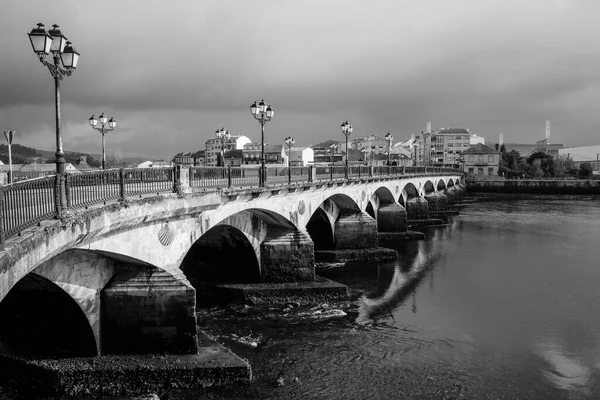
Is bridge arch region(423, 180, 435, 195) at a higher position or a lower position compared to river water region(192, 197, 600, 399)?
higher

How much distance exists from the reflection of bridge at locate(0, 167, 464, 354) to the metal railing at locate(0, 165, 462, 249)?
25 mm

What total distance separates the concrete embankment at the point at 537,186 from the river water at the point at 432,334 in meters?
58.5

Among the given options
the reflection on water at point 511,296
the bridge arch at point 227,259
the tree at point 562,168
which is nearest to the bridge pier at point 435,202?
the reflection on water at point 511,296

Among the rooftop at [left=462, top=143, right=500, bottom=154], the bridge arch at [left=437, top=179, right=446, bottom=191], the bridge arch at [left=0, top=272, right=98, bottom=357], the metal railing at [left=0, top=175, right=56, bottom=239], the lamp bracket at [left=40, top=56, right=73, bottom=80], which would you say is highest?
the rooftop at [left=462, top=143, right=500, bottom=154]

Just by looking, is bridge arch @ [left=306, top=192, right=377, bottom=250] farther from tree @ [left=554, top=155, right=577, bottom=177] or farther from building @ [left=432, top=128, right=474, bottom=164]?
building @ [left=432, top=128, right=474, bottom=164]

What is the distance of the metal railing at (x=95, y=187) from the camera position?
7.43m

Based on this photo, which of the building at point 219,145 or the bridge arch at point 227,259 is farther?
the building at point 219,145

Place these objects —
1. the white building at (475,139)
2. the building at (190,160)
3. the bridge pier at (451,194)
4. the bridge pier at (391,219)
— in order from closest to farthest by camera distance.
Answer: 1. the bridge pier at (391,219)
2. the building at (190,160)
3. the bridge pier at (451,194)
4. the white building at (475,139)

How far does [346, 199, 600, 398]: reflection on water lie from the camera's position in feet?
48.0

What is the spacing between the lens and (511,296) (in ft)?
68.4

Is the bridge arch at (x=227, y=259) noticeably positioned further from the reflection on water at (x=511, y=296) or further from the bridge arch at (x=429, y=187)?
the bridge arch at (x=429, y=187)

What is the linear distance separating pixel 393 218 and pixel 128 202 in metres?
27.8

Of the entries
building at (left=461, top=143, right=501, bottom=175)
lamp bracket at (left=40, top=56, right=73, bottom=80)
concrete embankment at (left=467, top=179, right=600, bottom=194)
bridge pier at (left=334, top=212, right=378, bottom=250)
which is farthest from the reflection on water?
building at (left=461, top=143, right=501, bottom=175)

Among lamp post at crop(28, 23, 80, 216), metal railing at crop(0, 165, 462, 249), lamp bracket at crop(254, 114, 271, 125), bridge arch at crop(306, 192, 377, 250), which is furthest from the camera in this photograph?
bridge arch at crop(306, 192, 377, 250)
